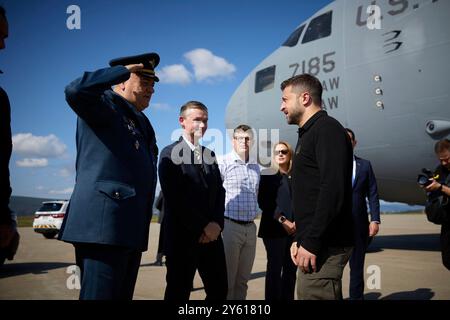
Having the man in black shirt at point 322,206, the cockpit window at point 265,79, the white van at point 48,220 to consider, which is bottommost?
the white van at point 48,220

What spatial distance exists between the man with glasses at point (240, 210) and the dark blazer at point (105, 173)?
5.34 feet

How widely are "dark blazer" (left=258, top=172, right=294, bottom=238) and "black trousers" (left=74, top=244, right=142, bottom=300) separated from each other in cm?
228

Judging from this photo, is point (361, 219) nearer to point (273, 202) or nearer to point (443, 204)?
point (443, 204)

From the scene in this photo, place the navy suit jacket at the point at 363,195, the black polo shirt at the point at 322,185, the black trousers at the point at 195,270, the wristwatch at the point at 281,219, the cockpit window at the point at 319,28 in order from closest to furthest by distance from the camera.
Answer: the black polo shirt at the point at 322,185 < the black trousers at the point at 195,270 < the wristwatch at the point at 281,219 < the navy suit jacket at the point at 363,195 < the cockpit window at the point at 319,28

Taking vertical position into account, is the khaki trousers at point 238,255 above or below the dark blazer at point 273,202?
below

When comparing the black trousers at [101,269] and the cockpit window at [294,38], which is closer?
the black trousers at [101,269]

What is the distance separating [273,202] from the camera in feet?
14.0

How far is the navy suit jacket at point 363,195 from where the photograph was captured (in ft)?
14.6

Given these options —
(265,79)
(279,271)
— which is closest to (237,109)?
(265,79)

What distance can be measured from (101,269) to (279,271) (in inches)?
95.2

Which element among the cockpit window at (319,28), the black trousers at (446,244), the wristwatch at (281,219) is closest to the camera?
the black trousers at (446,244)

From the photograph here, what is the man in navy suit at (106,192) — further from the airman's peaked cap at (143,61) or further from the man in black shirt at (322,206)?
the man in black shirt at (322,206)

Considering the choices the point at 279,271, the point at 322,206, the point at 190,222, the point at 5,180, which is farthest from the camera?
the point at 279,271

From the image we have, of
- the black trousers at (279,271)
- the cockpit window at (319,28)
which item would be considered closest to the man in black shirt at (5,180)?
the black trousers at (279,271)
